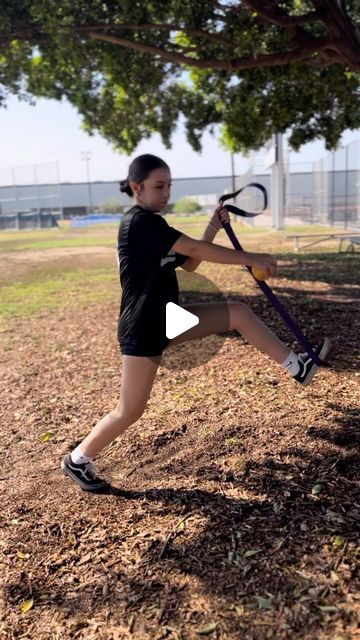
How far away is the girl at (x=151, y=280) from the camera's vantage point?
287cm

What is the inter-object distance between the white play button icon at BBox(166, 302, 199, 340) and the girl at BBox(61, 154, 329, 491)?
0.03 metres

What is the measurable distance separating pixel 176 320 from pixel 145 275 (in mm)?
281

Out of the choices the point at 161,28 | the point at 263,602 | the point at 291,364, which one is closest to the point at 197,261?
the point at 291,364

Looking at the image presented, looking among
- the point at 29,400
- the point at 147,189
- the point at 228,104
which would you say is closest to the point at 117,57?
the point at 228,104

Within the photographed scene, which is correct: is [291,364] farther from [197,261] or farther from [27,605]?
[27,605]

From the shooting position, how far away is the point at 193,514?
305 centimetres

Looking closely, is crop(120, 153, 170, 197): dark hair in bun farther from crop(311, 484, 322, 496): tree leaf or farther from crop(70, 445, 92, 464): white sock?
crop(311, 484, 322, 496): tree leaf

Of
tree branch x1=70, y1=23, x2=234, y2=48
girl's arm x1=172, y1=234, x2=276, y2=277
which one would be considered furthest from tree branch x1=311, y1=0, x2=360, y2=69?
girl's arm x1=172, y1=234, x2=276, y2=277

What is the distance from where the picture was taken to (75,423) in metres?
4.61

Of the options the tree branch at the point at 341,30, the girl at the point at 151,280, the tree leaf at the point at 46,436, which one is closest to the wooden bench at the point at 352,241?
the tree branch at the point at 341,30

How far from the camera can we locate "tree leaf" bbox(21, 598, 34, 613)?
2.54m

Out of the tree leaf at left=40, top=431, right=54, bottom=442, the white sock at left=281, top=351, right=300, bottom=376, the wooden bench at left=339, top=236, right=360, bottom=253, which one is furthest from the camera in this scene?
the wooden bench at left=339, top=236, right=360, bottom=253

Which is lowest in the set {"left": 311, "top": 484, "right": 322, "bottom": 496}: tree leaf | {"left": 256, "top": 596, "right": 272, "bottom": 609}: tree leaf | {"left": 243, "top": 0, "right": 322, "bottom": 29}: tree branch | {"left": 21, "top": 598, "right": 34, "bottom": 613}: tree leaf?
{"left": 21, "top": 598, "right": 34, "bottom": 613}: tree leaf

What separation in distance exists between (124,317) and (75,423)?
6.11 feet
